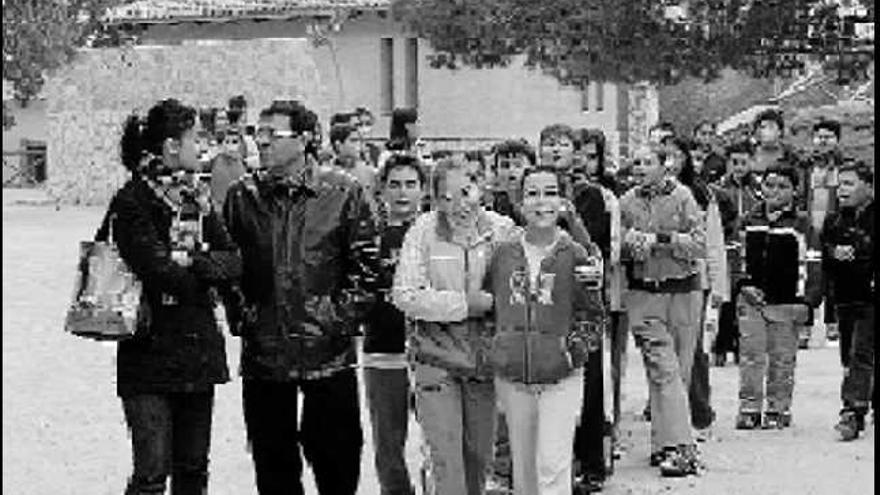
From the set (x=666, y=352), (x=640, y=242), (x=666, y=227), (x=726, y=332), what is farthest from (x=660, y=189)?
(x=726, y=332)

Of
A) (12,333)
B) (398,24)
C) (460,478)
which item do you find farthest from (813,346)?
(398,24)

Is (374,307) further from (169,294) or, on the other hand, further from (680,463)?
(680,463)

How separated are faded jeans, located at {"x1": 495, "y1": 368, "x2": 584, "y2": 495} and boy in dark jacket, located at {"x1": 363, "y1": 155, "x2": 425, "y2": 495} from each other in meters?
0.69

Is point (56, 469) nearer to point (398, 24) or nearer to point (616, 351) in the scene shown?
point (616, 351)

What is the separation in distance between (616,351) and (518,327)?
2.75 metres

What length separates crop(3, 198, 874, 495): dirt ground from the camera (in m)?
10.8

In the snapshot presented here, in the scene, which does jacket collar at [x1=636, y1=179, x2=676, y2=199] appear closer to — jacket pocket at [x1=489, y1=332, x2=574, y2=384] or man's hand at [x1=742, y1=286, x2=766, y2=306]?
man's hand at [x1=742, y1=286, x2=766, y2=306]

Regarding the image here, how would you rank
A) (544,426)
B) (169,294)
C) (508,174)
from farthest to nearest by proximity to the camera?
(508,174), (544,426), (169,294)

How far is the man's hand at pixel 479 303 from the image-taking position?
8.76 m

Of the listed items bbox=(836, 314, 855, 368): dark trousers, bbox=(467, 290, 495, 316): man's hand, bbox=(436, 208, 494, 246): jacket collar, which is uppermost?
bbox=(436, 208, 494, 246): jacket collar

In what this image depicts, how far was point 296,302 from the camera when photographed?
27.6ft

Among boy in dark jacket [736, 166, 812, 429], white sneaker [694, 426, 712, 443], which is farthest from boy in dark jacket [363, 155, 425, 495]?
boy in dark jacket [736, 166, 812, 429]

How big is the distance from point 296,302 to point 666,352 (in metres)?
3.29

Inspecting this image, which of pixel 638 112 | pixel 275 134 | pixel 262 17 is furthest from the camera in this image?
pixel 638 112
